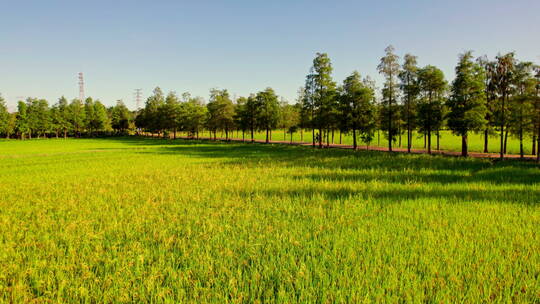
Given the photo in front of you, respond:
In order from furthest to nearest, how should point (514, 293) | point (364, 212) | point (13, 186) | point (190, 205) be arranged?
point (13, 186), point (190, 205), point (364, 212), point (514, 293)

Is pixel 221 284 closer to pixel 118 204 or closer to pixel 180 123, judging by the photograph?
pixel 118 204

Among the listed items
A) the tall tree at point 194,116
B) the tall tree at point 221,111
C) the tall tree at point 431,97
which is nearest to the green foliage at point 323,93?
the tall tree at point 431,97

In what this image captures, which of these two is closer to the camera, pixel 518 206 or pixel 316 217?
pixel 316 217

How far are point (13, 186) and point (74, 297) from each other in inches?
633

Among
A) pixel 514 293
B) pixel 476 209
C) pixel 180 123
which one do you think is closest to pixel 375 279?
pixel 514 293

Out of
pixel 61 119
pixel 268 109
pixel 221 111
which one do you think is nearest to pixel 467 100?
pixel 268 109

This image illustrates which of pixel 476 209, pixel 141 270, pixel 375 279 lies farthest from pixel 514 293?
pixel 141 270

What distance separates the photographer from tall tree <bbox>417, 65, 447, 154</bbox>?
39062mm

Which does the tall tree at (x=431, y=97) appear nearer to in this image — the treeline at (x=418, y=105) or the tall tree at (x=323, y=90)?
the treeline at (x=418, y=105)

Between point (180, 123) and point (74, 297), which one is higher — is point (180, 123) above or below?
above

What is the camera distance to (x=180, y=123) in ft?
307

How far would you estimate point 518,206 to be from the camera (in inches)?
377

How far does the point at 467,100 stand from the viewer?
34.8 meters

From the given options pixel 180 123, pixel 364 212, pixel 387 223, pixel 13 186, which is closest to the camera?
pixel 387 223
